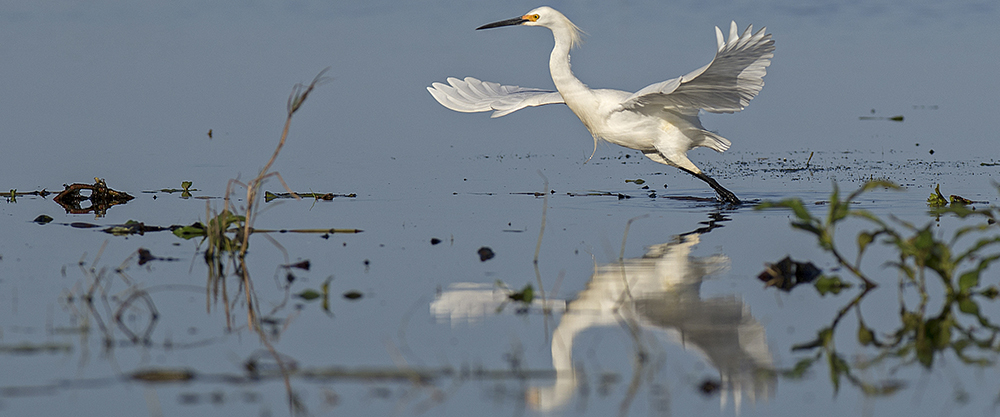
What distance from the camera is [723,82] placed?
8.06m

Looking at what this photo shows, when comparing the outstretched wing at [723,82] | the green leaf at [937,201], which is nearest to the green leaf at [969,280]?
the outstretched wing at [723,82]

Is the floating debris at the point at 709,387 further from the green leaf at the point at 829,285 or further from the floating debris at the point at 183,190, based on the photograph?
the floating debris at the point at 183,190

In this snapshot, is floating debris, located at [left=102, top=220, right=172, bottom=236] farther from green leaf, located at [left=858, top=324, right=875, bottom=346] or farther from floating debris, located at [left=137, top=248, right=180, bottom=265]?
green leaf, located at [left=858, top=324, right=875, bottom=346]

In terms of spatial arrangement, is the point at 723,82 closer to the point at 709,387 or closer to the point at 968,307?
the point at 968,307

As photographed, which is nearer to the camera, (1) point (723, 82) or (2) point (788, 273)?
(2) point (788, 273)

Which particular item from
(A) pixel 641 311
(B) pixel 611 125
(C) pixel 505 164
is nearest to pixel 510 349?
(A) pixel 641 311

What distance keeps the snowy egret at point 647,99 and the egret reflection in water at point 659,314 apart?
6.80ft

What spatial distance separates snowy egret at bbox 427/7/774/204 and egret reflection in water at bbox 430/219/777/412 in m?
2.07

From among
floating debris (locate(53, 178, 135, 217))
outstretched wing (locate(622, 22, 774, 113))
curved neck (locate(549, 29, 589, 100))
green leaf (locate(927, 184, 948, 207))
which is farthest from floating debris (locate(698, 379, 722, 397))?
floating debris (locate(53, 178, 135, 217))

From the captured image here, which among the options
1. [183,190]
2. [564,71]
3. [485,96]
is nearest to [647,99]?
[564,71]

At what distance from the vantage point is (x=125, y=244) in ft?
21.9

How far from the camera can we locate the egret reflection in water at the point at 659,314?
151 inches

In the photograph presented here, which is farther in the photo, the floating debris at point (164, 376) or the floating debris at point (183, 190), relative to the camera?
the floating debris at point (183, 190)

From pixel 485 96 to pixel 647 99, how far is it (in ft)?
7.67
